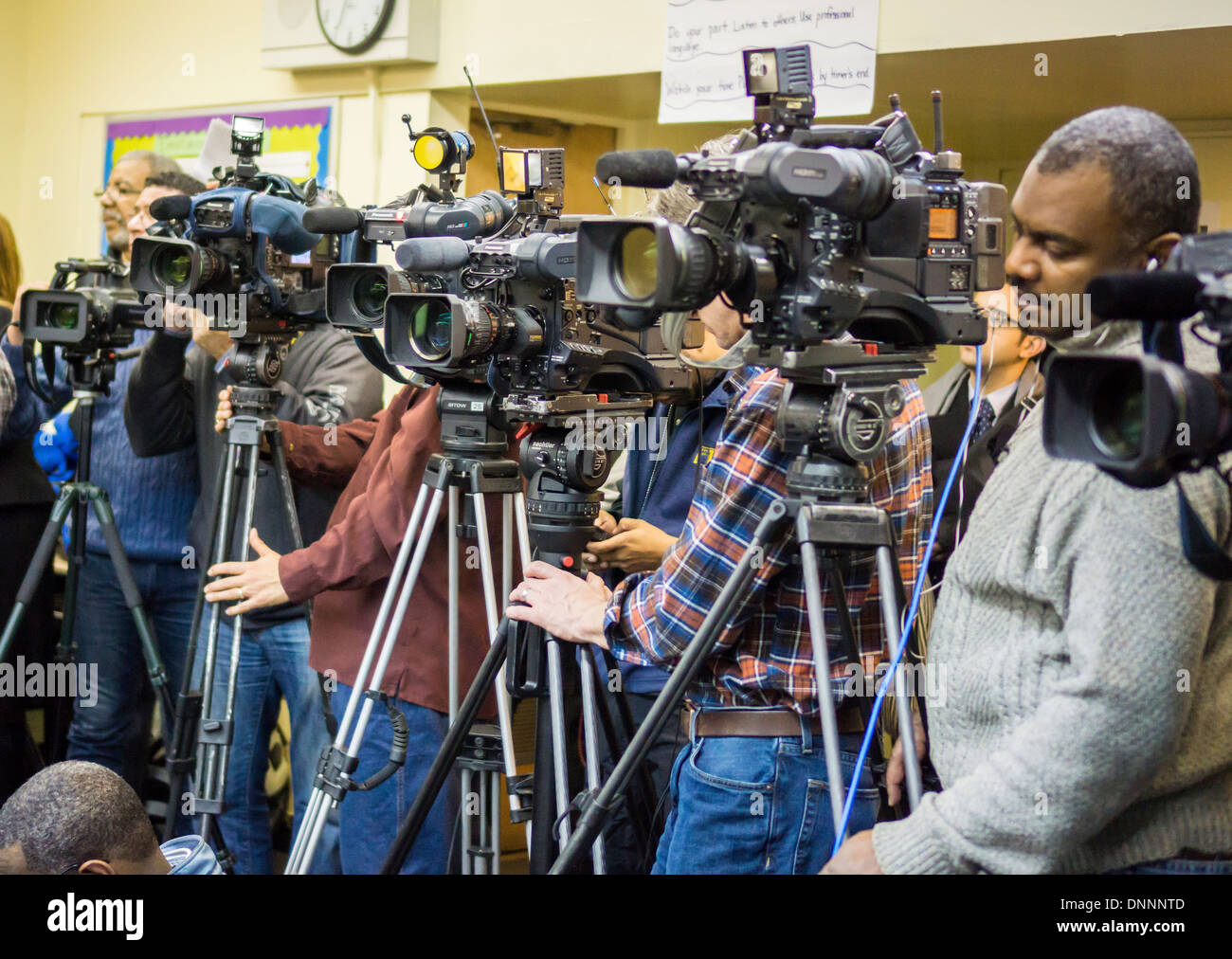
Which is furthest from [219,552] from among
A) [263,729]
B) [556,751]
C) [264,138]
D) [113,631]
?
[264,138]

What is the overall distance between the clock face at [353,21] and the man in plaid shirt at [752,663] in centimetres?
226

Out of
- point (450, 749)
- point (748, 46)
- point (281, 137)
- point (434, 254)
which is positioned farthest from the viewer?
point (281, 137)

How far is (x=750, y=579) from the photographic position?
55.6 inches

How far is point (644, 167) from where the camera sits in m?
1.43

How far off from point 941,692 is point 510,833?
1.75 meters

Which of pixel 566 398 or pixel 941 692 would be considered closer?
pixel 941 692

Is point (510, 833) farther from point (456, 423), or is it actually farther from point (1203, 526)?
point (1203, 526)

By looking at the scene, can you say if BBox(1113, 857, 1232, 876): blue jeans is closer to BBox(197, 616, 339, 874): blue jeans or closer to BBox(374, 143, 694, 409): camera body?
BBox(374, 143, 694, 409): camera body

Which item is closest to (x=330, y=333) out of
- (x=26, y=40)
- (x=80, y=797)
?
(x=80, y=797)

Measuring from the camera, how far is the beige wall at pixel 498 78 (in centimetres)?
247

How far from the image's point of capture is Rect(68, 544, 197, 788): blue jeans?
2.90 m

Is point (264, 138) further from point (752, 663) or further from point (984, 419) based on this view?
point (752, 663)

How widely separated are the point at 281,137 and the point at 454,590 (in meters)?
2.15

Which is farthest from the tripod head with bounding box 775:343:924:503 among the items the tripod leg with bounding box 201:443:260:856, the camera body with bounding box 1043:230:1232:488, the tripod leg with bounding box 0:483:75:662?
the tripod leg with bounding box 0:483:75:662
